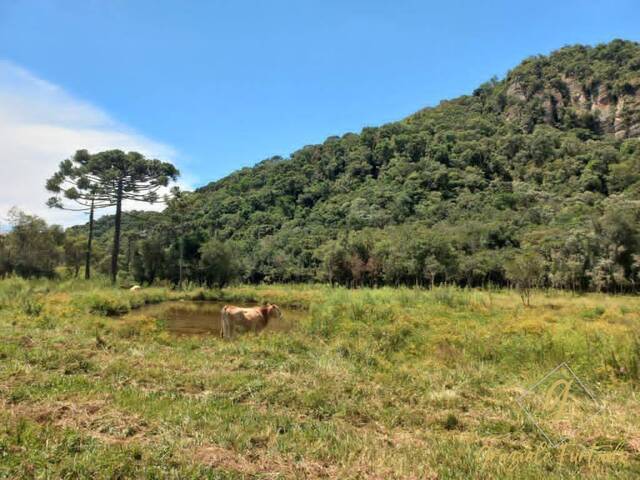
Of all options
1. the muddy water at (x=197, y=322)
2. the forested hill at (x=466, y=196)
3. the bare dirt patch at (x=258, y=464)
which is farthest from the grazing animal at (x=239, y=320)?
the forested hill at (x=466, y=196)

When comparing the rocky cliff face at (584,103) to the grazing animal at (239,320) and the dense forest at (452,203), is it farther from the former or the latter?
the grazing animal at (239,320)

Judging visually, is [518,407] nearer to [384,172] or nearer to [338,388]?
[338,388]

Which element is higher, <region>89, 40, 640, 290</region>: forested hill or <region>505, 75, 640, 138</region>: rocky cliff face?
<region>505, 75, 640, 138</region>: rocky cliff face

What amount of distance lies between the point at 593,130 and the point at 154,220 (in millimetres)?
126699

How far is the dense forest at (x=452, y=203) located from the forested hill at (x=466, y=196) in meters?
0.32

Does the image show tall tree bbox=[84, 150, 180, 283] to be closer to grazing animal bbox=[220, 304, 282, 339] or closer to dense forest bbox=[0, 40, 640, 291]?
dense forest bbox=[0, 40, 640, 291]

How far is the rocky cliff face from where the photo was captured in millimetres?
106375

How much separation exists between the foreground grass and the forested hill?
2535cm

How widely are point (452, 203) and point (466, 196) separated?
12.3 ft

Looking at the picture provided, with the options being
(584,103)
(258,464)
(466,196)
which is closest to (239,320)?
(258,464)

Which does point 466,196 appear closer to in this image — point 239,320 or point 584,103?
point 584,103

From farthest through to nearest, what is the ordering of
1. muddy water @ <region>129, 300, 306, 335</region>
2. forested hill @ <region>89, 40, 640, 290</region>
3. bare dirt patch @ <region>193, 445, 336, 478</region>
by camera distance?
forested hill @ <region>89, 40, 640, 290</region>
muddy water @ <region>129, 300, 306, 335</region>
bare dirt patch @ <region>193, 445, 336, 478</region>

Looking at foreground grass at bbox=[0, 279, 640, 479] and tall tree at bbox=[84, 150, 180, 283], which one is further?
tall tree at bbox=[84, 150, 180, 283]

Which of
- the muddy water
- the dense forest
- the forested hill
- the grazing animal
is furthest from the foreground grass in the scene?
the forested hill
